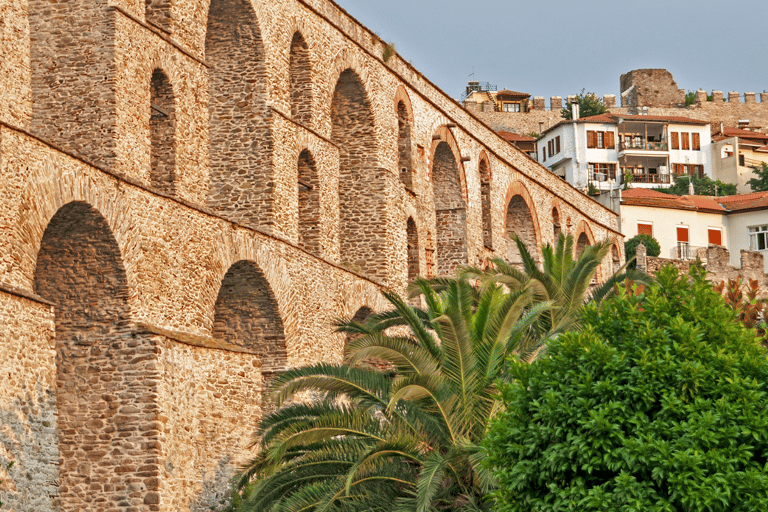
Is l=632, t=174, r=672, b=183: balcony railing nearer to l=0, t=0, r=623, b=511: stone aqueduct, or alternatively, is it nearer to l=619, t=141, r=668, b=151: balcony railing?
l=619, t=141, r=668, b=151: balcony railing

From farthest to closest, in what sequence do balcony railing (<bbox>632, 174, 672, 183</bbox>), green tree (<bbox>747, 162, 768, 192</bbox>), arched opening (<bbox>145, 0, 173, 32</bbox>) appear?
1. balcony railing (<bbox>632, 174, 672, 183</bbox>)
2. green tree (<bbox>747, 162, 768, 192</bbox>)
3. arched opening (<bbox>145, 0, 173, 32</bbox>)

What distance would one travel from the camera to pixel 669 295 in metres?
12.7

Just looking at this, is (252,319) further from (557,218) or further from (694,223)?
(694,223)

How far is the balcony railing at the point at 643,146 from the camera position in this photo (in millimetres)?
70400

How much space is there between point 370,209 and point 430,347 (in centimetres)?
1296

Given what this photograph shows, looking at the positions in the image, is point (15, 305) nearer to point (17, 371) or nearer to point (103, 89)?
point (17, 371)

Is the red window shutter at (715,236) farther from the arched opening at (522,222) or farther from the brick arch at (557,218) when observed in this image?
the arched opening at (522,222)

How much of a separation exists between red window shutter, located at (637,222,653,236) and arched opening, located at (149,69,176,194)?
116ft

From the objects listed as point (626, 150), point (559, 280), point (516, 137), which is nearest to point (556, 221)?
point (559, 280)

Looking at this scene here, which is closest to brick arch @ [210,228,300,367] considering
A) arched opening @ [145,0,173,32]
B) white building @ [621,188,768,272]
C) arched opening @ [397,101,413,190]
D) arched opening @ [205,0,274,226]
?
arched opening @ [205,0,274,226]

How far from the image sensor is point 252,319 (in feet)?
75.4

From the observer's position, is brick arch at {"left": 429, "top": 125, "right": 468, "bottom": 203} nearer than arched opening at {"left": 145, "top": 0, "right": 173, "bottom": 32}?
No

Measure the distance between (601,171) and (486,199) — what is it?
32.8m

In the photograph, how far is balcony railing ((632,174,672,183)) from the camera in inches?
2768
